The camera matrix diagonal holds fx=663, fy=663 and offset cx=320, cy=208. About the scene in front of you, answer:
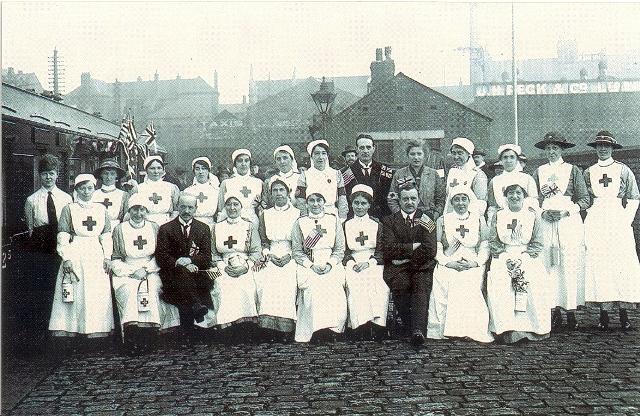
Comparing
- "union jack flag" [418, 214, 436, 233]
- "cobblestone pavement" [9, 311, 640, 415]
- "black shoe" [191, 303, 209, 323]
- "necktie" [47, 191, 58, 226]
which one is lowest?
"cobblestone pavement" [9, 311, 640, 415]

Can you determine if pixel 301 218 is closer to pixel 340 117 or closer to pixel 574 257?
pixel 574 257

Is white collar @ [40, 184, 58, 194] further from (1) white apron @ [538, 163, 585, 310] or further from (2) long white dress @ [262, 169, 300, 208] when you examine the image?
(1) white apron @ [538, 163, 585, 310]

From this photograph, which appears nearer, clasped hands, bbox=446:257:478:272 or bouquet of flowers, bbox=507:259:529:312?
bouquet of flowers, bbox=507:259:529:312

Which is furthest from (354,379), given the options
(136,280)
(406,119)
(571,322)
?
(406,119)

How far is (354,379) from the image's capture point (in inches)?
196

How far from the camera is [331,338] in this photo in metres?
6.25

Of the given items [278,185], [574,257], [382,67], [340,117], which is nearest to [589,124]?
[382,67]

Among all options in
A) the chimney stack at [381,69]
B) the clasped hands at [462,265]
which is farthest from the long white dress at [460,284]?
the chimney stack at [381,69]

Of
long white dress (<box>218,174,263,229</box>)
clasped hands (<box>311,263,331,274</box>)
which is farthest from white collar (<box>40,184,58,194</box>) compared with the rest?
clasped hands (<box>311,263,331,274</box>)

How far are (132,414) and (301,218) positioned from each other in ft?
8.39

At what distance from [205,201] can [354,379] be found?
3.21m

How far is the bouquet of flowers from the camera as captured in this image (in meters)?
5.93

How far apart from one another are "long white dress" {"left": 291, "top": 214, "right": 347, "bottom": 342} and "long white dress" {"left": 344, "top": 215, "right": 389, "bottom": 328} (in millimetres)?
87

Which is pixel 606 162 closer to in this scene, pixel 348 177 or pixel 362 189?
pixel 362 189
